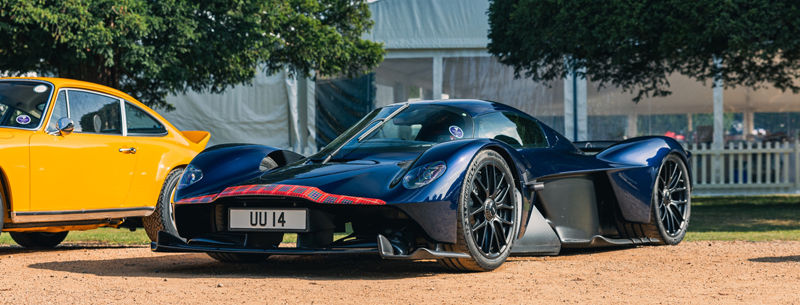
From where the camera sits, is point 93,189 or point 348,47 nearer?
point 93,189

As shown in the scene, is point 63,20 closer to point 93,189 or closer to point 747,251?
point 93,189

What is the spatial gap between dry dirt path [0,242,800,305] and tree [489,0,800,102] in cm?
533

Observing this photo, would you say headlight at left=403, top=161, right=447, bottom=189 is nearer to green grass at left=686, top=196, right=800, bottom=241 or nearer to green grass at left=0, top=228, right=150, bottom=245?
green grass at left=0, top=228, right=150, bottom=245

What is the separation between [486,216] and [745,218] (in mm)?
8253

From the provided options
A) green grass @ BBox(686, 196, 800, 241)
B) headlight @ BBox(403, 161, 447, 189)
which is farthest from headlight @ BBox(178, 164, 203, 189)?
green grass @ BBox(686, 196, 800, 241)

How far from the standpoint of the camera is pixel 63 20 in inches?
415

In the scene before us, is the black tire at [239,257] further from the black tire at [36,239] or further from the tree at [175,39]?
the tree at [175,39]

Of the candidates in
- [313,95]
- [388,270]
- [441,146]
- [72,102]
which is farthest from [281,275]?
[313,95]

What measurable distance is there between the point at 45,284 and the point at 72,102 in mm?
2578

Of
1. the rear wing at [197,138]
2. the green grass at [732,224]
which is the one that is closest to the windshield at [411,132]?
the green grass at [732,224]

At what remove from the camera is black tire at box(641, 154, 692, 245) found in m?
6.79

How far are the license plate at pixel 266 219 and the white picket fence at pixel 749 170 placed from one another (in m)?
14.0

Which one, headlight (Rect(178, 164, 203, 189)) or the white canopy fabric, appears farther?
the white canopy fabric

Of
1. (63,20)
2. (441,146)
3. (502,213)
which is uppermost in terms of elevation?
(63,20)
